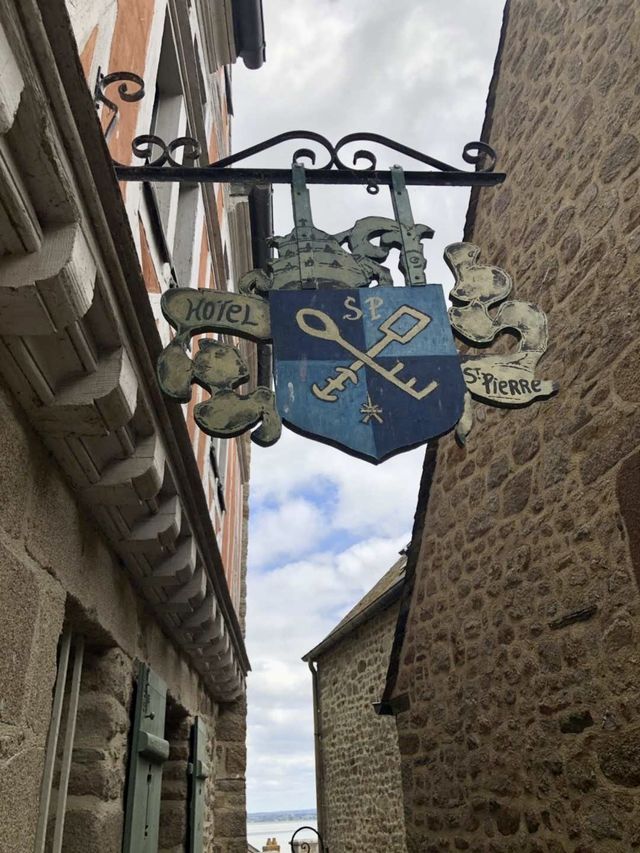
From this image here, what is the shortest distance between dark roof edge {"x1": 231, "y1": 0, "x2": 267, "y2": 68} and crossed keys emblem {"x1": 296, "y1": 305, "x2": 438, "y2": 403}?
222 inches

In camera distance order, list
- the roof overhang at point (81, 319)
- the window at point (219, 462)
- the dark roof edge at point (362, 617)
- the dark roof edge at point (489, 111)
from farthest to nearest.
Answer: the dark roof edge at point (362, 617) < the dark roof edge at point (489, 111) < the window at point (219, 462) < the roof overhang at point (81, 319)

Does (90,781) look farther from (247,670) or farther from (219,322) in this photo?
(247,670)

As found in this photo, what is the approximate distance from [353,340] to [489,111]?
465 cm

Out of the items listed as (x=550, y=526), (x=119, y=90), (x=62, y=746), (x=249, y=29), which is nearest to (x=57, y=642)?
(x=62, y=746)

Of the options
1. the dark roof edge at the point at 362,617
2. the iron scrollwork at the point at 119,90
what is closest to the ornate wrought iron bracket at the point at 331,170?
the iron scrollwork at the point at 119,90

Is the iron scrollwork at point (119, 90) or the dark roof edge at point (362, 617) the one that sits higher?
the dark roof edge at point (362, 617)

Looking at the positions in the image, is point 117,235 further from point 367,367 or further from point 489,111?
point 489,111

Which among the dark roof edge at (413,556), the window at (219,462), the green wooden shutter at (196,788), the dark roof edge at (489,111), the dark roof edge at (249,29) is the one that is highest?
the dark roof edge at (249,29)

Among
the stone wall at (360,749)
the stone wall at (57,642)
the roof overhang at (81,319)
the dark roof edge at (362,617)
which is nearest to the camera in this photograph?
the roof overhang at (81,319)

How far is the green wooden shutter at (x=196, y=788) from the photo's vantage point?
184 inches

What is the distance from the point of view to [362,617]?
32.0 ft

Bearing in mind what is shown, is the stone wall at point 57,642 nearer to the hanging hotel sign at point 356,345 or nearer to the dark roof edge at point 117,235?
the dark roof edge at point 117,235

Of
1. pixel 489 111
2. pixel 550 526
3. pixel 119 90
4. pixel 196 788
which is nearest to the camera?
pixel 119 90

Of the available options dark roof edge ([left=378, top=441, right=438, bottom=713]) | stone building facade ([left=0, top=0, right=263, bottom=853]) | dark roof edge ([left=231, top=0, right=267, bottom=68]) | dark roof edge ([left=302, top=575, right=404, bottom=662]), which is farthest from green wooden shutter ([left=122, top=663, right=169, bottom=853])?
dark roof edge ([left=231, top=0, right=267, bottom=68])
